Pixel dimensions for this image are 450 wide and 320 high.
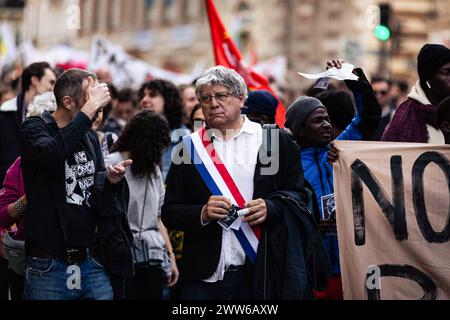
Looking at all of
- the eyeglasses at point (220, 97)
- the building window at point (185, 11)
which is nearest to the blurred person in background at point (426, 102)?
the eyeglasses at point (220, 97)

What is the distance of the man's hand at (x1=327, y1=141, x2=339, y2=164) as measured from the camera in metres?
6.47

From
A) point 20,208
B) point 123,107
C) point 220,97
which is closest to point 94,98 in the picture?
point 220,97

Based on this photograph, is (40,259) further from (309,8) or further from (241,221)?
(309,8)

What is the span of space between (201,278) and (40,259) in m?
0.90

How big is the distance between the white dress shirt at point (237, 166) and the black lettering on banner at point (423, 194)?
0.91 metres

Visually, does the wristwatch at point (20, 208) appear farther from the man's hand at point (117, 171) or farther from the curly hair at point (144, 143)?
the curly hair at point (144, 143)

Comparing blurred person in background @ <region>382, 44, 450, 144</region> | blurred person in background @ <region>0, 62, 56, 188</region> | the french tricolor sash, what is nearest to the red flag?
blurred person in background @ <region>0, 62, 56, 188</region>

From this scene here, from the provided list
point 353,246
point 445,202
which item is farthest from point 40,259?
point 445,202

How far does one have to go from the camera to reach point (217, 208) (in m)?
5.98

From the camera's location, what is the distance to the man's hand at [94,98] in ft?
20.4

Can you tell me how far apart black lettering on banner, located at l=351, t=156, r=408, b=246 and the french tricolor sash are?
0.60 metres

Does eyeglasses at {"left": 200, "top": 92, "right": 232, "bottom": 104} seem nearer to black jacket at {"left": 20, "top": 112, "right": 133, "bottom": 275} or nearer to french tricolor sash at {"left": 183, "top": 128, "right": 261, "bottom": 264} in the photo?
french tricolor sash at {"left": 183, "top": 128, "right": 261, "bottom": 264}

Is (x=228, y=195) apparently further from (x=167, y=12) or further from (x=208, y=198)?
(x=167, y=12)

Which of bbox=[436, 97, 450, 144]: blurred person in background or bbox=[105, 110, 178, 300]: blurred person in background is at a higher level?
bbox=[436, 97, 450, 144]: blurred person in background
